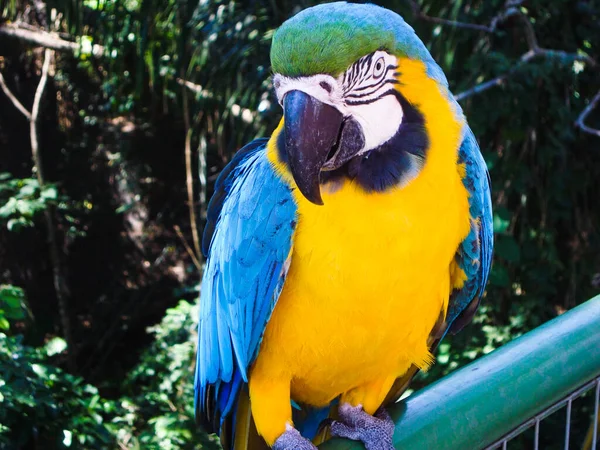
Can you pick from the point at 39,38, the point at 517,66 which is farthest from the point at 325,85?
the point at 39,38

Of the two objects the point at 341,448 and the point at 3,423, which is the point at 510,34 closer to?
the point at 341,448

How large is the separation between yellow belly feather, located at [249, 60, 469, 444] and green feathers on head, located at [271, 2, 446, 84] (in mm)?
96

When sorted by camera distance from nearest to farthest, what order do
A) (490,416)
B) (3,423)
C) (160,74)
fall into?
(490,416) < (3,423) < (160,74)

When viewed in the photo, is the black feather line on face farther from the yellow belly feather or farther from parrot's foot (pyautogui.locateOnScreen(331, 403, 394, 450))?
parrot's foot (pyautogui.locateOnScreen(331, 403, 394, 450))

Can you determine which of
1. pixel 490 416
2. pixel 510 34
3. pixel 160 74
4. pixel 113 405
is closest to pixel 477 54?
pixel 510 34

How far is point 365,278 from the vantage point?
1209 mm

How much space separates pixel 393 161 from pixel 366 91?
0.46 ft

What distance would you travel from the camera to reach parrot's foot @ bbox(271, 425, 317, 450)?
1.36 m

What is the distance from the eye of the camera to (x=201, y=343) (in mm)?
1555

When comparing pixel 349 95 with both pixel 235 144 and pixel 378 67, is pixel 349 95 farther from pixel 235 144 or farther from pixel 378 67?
pixel 235 144

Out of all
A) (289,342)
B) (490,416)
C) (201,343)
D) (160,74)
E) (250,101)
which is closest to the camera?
(490,416)

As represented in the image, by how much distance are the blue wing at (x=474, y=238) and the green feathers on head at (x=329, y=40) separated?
290 millimetres

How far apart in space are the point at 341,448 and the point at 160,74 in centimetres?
309

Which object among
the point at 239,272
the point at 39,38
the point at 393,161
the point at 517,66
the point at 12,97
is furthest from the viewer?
the point at 12,97
